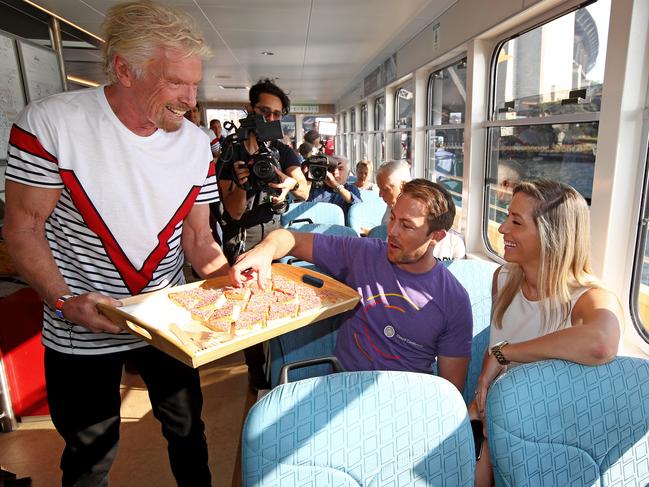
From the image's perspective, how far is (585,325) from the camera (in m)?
1.31

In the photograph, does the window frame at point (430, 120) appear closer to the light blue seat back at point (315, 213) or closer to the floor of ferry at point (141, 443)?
the light blue seat back at point (315, 213)

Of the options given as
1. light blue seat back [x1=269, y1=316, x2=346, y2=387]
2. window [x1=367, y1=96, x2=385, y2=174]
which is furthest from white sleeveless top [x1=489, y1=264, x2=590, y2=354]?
window [x1=367, y1=96, x2=385, y2=174]

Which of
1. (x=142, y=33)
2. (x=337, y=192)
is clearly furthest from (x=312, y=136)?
(x=142, y=33)

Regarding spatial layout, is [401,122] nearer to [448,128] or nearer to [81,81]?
[448,128]

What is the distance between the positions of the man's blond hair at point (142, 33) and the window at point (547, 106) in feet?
6.56

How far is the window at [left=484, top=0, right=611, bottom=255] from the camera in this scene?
233 centimetres

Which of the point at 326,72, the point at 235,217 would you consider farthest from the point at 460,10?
the point at 326,72

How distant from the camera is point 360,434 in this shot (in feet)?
3.31

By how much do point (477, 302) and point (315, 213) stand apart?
2.08 meters

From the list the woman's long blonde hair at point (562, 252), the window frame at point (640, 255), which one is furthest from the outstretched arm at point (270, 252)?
the window frame at point (640, 255)

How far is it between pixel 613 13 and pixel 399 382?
197 centimetres

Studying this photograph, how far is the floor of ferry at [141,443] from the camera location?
2203 mm

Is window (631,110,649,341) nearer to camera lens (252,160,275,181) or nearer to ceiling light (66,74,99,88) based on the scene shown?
camera lens (252,160,275,181)

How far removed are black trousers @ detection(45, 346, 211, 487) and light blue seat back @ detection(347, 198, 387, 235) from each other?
3.06m
